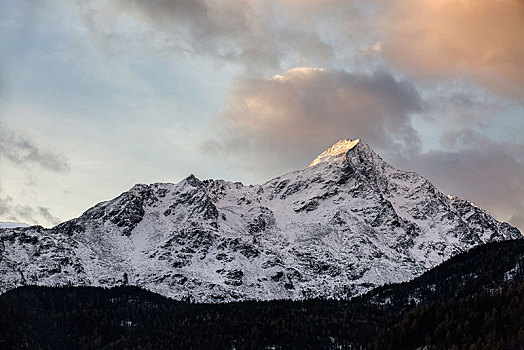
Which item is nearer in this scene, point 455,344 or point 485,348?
point 485,348

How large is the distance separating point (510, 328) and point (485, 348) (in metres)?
14.1

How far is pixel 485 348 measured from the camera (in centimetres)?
18225

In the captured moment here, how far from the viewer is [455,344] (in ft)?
642

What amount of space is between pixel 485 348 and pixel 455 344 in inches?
564

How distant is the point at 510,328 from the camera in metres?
192

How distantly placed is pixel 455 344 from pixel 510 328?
52.3 ft
